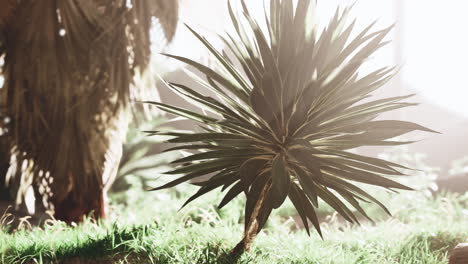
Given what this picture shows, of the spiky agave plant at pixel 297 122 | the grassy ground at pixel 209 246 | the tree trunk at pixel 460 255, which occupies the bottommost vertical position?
the grassy ground at pixel 209 246

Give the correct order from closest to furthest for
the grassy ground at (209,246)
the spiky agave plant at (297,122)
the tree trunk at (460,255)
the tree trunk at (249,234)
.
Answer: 1. the spiky agave plant at (297,122)
2. the tree trunk at (460,255)
3. the tree trunk at (249,234)
4. the grassy ground at (209,246)

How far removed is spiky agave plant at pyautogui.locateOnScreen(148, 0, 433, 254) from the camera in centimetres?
245

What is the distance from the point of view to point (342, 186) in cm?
269

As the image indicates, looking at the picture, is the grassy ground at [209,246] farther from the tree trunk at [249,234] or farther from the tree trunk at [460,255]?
the tree trunk at [460,255]

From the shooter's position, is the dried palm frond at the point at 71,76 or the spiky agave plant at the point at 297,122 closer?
the spiky agave plant at the point at 297,122

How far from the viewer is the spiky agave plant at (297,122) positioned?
245cm

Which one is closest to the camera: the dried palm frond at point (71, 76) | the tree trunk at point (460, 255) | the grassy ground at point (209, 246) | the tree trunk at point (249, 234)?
the tree trunk at point (460, 255)

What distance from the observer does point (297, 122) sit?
2.46 m

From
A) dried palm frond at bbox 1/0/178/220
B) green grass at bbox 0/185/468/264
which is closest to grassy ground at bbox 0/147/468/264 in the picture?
green grass at bbox 0/185/468/264

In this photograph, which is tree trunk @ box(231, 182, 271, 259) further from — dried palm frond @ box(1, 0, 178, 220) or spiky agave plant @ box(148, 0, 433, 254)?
dried palm frond @ box(1, 0, 178, 220)

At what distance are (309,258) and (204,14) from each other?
317cm

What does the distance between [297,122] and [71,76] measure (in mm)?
2703

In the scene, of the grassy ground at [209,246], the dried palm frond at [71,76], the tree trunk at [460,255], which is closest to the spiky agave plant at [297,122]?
the grassy ground at [209,246]

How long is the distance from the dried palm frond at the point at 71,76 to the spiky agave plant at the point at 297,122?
199cm
